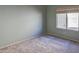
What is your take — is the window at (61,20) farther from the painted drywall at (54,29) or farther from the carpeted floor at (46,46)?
the carpeted floor at (46,46)

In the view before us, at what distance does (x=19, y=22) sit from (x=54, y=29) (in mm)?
672

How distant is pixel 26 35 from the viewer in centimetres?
→ 178

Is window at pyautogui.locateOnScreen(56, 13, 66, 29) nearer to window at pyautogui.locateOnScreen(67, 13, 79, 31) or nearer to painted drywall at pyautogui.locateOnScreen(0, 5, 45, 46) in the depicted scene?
window at pyautogui.locateOnScreen(67, 13, 79, 31)

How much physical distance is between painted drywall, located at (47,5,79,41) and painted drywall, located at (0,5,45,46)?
0.14 meters

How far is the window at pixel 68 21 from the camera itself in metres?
1.63

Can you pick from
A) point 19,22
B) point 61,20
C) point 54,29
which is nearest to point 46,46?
point 54,29

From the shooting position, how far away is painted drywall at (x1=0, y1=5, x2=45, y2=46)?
1584 millimetres

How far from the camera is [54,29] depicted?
5.92 ft

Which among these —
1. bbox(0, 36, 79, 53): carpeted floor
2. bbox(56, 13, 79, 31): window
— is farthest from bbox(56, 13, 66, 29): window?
bbox(0, 36, 79, 53): carpeted floor

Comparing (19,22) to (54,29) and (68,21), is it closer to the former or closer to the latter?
(54,29)

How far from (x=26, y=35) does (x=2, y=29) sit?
0.44 meters
